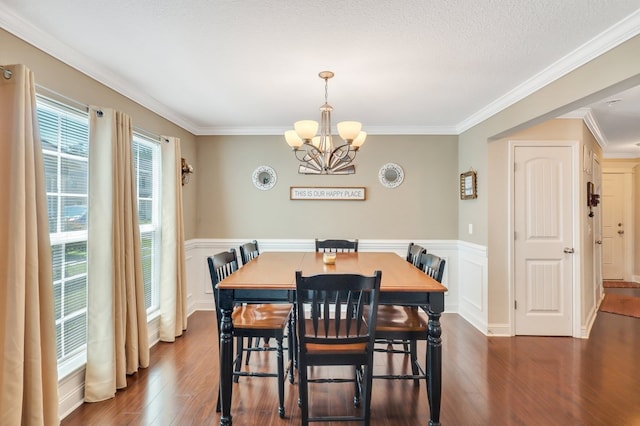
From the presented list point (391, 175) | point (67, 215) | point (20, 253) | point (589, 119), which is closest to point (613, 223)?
point (589, 119)

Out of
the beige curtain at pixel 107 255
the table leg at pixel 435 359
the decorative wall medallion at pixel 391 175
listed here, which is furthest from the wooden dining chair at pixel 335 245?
the beige curtain at pixel 107 255

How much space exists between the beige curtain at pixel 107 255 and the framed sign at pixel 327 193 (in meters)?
2.17

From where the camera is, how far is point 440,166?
4.39 m

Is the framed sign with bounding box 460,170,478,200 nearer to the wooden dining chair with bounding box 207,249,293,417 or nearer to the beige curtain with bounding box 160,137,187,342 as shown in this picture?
the wooden dining chair with bounding box 207,249,293,417

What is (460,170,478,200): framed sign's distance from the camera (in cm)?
385

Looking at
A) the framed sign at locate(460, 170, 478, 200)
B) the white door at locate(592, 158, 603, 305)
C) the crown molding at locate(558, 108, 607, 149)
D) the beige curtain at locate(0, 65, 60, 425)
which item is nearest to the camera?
the beige curtain at locate(0, 65, 60, 425)

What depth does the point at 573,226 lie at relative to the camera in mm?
3496

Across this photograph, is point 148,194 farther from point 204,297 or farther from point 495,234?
point 495,234

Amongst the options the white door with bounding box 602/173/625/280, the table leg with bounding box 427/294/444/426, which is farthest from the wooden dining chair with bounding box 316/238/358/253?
the white door with bounding box 602/173/625/280

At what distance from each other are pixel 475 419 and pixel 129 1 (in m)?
3.12

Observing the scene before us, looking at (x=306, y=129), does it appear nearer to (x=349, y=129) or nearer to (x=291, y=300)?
(x=349, y=129)

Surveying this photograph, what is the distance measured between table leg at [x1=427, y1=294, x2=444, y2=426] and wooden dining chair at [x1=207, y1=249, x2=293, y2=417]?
911 millimetres

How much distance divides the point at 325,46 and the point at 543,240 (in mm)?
3018

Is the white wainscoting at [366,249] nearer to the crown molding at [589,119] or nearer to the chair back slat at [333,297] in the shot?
the crown molding at [589,119]
